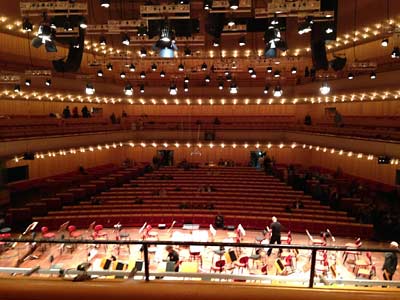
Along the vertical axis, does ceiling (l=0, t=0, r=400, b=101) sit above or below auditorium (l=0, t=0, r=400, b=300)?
above

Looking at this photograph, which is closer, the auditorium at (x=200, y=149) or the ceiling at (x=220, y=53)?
the auditorium at (x=200, y=149)

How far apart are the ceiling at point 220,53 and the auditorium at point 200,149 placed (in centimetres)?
13

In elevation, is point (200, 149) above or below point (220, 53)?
below

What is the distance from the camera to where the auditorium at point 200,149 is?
28.7 ft

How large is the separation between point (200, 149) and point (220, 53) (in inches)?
304

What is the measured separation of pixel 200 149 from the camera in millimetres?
27266

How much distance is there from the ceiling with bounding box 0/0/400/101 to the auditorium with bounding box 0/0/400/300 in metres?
0.13

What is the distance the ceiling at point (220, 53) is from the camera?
16.7 metres

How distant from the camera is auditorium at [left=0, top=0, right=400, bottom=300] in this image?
8.74 metres

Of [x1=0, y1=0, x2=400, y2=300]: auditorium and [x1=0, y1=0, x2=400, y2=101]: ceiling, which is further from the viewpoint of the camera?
[x1=0, y1=0, x2=400, y2=101]: ceiling

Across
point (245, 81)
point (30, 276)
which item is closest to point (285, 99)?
point (245, 81)

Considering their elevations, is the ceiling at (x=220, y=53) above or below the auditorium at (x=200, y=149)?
above

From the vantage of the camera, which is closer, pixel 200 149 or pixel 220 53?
pixel 220 53

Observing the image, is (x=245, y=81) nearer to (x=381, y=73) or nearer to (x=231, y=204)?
(x=381, y=73)
